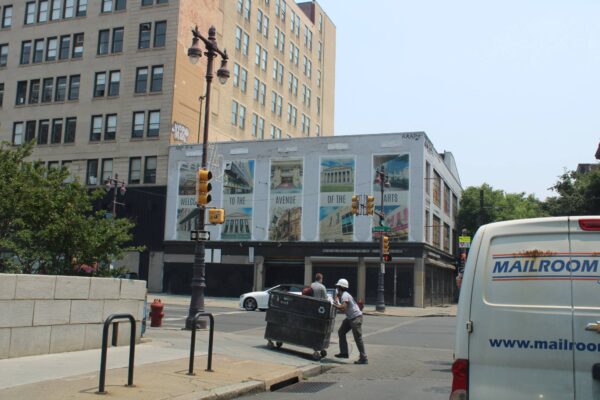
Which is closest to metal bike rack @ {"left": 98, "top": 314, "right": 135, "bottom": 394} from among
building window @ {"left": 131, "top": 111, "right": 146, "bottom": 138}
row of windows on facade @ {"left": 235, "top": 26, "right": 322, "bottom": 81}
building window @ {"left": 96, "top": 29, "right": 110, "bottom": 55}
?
building window @ {"left": 131, "top": 111, "right": 146, "bottom": 138}

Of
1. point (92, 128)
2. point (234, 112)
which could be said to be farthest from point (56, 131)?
point (234, 112)

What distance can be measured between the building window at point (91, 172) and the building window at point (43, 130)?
505 centimetres

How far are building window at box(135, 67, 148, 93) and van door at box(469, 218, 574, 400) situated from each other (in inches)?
1788

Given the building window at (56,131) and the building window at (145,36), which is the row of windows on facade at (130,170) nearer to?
the building window at (56,131)

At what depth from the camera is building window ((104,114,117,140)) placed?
47.8 m

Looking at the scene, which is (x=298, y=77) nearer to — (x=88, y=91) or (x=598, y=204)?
(x=88, y=91)

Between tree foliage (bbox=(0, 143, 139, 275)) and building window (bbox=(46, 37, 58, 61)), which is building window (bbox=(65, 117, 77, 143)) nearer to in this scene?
building window (bbox=(46, 37, 58, 61))

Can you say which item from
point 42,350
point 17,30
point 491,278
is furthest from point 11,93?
point 491,278

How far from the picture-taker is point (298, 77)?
64562 mm

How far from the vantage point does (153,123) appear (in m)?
46.6

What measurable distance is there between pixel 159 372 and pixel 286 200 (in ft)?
108

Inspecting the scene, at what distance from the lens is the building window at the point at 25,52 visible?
5138cm

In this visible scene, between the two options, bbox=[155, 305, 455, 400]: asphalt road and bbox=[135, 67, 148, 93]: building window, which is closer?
bbox=[155, 305, 455, 400]: asphalt road

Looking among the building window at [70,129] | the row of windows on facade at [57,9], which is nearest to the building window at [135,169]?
the building window at [70,129]
